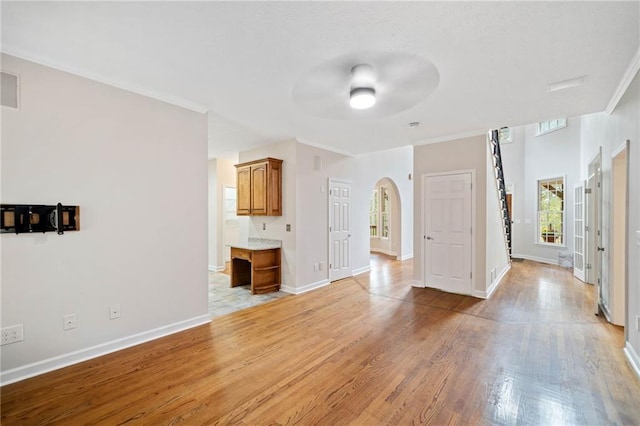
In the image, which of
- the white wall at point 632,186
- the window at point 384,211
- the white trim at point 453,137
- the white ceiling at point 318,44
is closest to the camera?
the white ceiling at point 318,44

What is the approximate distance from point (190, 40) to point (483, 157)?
4134 millimetres

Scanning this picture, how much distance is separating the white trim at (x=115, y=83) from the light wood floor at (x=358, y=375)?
2599 millimetres

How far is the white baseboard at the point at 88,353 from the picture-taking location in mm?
2180

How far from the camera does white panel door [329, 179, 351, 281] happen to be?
534 centimetres

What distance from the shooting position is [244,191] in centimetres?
536

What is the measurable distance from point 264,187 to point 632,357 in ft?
15.6

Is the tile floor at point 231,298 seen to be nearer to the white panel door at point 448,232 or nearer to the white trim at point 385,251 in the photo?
the white panel door at point 448,232

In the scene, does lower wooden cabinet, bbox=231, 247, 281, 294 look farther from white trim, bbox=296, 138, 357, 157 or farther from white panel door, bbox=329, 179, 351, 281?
white trim, bbox=296, 138, 357, 157

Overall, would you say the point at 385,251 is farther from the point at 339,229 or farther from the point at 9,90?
the point at 9,90

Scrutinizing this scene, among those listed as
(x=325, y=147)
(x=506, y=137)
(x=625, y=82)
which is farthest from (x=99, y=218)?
(x=506, y=137)

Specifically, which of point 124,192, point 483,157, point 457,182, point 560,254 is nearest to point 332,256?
point 457,182

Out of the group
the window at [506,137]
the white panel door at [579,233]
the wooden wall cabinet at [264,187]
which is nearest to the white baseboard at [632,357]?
the white panel door at [579,233]

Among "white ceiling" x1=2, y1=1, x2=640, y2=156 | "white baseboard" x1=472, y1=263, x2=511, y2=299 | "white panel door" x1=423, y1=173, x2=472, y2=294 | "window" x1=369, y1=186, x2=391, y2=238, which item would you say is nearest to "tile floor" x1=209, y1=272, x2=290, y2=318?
"white panel door" x1=423, y1=173, x2=472, y2=294

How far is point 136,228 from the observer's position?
283 cm
